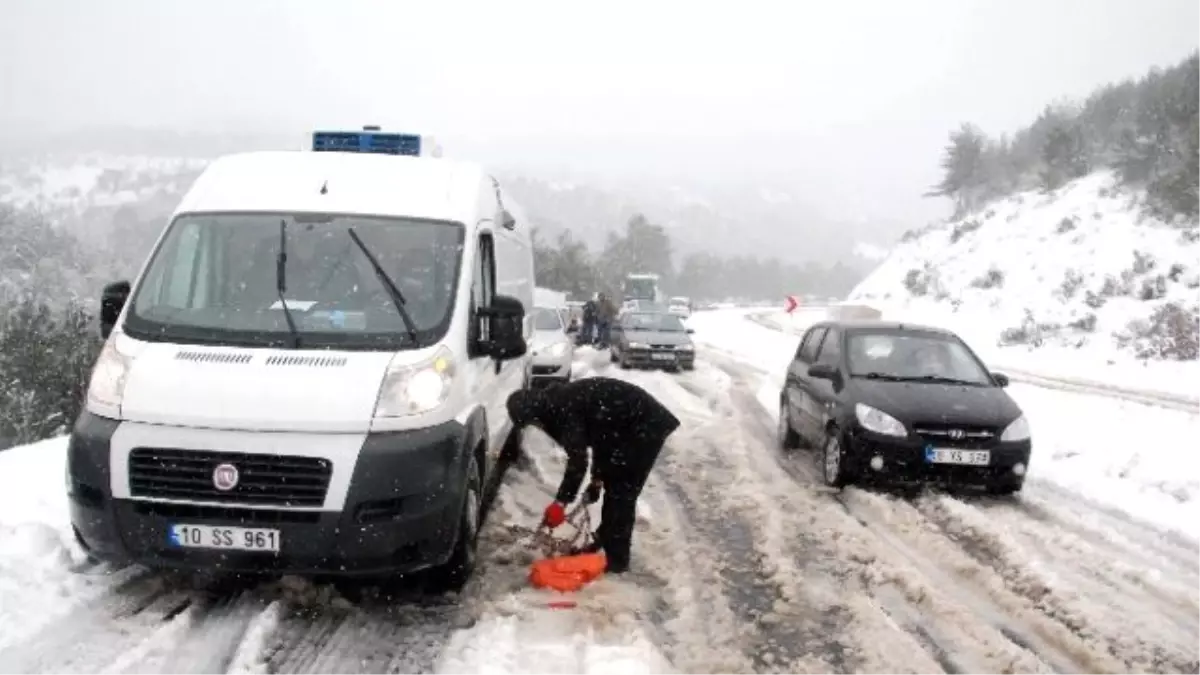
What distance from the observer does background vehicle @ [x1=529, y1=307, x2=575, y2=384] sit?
49.8 ft

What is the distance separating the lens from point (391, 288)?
5391 millimetres

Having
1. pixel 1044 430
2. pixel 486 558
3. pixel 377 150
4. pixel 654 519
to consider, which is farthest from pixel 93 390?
pixel 1044 430

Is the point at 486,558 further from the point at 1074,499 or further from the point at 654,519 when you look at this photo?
the point at 1074,499

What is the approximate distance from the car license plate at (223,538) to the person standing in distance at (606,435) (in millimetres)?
1634

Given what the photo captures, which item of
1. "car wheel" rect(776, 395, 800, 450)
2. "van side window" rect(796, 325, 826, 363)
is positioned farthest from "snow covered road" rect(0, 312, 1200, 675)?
"van side window" rect(796, 325, 826, 363)

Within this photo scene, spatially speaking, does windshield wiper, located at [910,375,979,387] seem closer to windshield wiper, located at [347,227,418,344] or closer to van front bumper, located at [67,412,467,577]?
windshield wiper, located at [347,227,418,344]

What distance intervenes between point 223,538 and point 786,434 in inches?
291

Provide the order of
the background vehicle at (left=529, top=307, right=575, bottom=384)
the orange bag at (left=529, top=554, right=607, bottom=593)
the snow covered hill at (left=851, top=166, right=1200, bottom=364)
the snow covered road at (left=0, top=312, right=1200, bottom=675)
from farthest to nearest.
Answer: the snow covered hill at (left=851, top=166, right=1200, bottom=364)
the background vehicle at (left=529, top=307, right=575, bottom=384)
the orange bag at (left=529, top=554, right=607, bottom=593)
the snow covered road at (left=0, top=312, right=1200, bottom=675)

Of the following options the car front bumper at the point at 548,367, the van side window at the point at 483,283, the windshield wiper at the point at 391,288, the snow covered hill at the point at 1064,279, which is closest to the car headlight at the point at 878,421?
the van side window at the point at 483,283

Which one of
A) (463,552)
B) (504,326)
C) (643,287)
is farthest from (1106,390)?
(643,287)

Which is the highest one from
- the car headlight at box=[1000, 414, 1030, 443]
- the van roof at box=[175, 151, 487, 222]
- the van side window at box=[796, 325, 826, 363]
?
the van roof at box=[175, 151, 487, 222]

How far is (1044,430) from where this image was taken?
12141 mm

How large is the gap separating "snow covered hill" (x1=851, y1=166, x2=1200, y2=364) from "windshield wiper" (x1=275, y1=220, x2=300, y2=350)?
2205 cm

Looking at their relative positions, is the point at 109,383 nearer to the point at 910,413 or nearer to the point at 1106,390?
the point at 910,413
